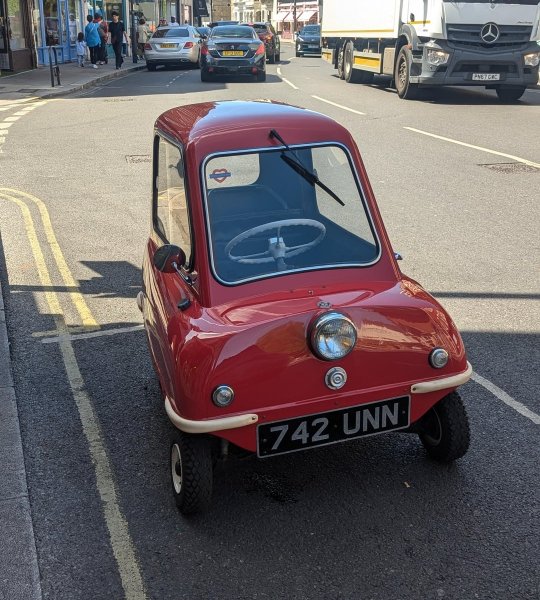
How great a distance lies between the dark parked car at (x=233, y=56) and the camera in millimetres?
26594

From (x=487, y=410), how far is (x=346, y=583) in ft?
5.85

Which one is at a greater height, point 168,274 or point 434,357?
point 168,274

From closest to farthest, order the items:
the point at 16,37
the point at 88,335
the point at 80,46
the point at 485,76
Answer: the point at 88,335, the point at 485,76, the point at 16,37, the point at 80,46

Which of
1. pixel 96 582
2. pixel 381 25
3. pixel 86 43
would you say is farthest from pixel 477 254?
pixel 86 43

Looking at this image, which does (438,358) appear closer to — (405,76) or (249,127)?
(249,127)

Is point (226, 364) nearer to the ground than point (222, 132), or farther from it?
nearer to the ground

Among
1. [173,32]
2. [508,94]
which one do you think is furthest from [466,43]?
[173,32]

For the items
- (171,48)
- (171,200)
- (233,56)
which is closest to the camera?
(171,200)

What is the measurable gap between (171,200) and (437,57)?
15.8 m

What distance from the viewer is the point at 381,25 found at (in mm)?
21875

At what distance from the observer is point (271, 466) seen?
13.4 feet

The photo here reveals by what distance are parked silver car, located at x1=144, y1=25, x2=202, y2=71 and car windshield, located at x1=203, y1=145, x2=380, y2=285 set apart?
3184cm

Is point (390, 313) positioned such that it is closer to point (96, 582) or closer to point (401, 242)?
point (96, 582)

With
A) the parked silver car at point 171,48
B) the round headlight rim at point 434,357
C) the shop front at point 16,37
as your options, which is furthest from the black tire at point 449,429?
the parked silver car at point 171,48
